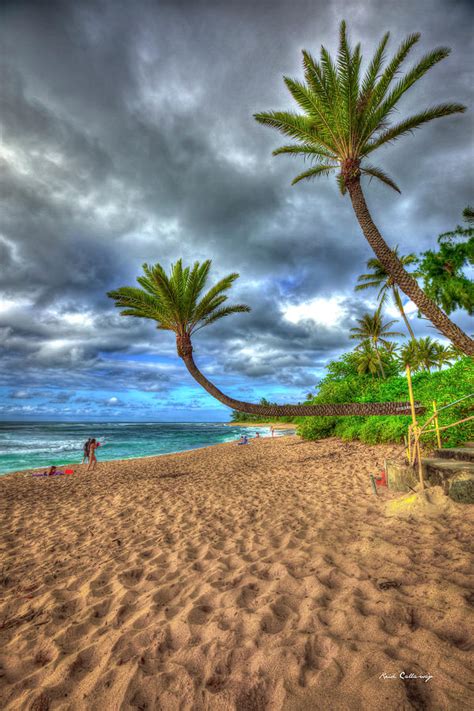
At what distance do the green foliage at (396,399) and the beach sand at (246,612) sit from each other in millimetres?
4820

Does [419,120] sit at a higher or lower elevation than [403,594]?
higher

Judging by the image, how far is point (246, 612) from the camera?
2758 millimetres

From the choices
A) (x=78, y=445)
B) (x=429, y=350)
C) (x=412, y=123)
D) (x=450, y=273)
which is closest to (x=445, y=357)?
(x=429, y=350)

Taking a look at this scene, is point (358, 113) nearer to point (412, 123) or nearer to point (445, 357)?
point (412, 123)

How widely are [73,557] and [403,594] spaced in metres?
4.34

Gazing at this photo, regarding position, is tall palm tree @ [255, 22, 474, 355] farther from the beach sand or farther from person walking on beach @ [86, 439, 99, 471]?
person walking on beach @ [86, 439, 99, 471]

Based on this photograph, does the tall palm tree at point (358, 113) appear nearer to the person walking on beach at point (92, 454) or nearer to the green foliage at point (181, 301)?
the green foliage at point (181, 301)

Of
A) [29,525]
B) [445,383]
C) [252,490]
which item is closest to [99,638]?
[29,525]

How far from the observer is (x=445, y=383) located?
12.2 m

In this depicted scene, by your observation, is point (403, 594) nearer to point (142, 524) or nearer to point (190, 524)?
point (190, 524)

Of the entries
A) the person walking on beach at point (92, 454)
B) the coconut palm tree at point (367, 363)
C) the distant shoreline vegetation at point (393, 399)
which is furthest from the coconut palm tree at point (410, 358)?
the person walking on beach at point (92, 454)

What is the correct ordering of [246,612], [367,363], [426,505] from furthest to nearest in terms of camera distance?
1. [367,363]
2. [426,505]
3. [246,612]

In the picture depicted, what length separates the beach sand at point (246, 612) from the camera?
197 centimetres

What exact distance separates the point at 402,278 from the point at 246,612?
23.5ft
